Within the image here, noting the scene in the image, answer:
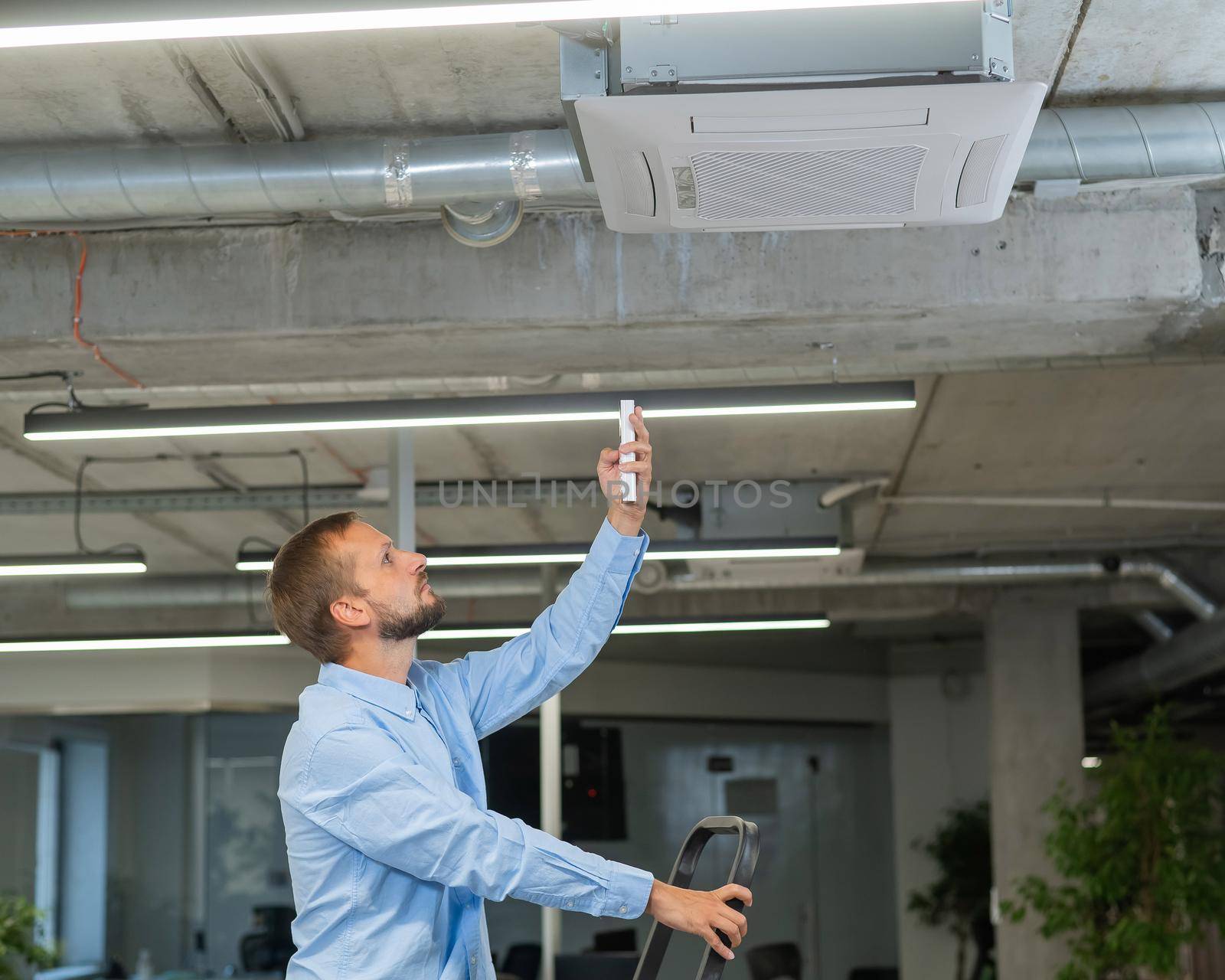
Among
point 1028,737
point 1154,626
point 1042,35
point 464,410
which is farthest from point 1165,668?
point 1042,35

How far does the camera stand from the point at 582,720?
12586mm

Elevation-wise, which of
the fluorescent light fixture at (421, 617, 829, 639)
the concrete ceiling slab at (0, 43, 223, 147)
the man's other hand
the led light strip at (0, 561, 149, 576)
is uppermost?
the concrete ceiling slab at (0, 43, 223, 147)

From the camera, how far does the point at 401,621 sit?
2.04 m

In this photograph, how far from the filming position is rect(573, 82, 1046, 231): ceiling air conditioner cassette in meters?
2.36

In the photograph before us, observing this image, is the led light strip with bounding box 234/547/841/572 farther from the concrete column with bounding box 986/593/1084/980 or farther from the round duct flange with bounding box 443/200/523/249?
the concrete column with bounding box 986/593/1084/980

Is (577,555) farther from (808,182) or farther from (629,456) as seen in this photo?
(629,456)

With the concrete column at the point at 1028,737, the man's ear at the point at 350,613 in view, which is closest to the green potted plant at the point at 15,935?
the concrete column at the point at 1028,737

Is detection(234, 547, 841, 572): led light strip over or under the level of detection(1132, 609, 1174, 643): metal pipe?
over

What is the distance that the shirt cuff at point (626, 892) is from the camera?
68.1 inches

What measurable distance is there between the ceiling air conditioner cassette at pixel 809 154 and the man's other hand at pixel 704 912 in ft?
4.50

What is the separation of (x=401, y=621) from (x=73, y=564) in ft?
15.1

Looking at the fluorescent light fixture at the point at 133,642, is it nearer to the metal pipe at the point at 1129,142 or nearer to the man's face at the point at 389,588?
the metal pipe at the point at 1129,142

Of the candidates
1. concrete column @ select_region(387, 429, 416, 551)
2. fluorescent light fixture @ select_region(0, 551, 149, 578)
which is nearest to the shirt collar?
concrete column @ select_region(387, 429, 416, 551)

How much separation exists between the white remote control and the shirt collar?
1.47ft
